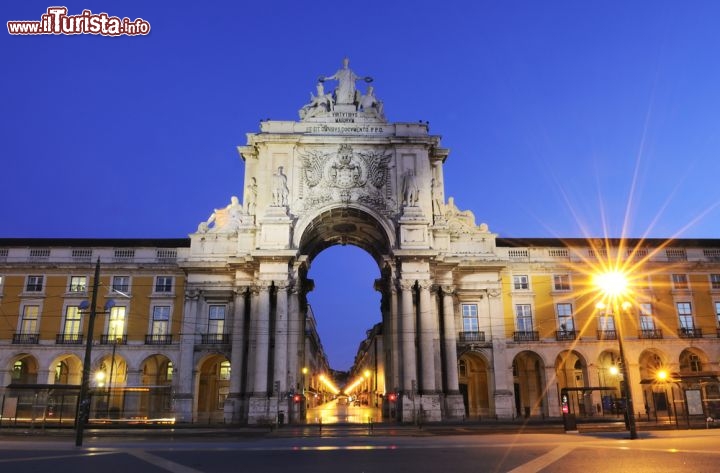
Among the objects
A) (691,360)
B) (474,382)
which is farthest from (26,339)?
(691,360)

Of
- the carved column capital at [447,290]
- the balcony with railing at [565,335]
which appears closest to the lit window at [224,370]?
the carved column capital at [447,290]

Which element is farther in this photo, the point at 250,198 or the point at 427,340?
the point at 250,198

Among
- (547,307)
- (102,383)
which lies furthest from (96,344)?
(547,307)

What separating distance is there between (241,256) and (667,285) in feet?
126

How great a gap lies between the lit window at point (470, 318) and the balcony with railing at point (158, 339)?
26.1 metres

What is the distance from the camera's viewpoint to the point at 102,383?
50.4 metres

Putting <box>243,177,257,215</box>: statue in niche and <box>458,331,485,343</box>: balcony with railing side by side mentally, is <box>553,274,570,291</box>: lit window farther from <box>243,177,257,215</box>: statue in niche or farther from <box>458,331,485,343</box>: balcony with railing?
<box>243,177,257,215</box>: statue in niche

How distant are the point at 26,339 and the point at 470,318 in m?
38.9

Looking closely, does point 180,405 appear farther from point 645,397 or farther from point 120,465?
point 645,397

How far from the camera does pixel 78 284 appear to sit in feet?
168

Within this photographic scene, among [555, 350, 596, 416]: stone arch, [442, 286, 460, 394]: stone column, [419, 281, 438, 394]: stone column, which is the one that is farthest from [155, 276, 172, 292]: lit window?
[555, 350, 596, 416]: stone arch

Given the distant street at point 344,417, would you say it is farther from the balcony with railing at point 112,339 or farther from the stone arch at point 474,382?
the balcony with railing at point 112,339

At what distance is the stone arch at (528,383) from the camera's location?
5134 cm

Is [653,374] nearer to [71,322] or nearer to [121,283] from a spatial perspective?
[121,283]
